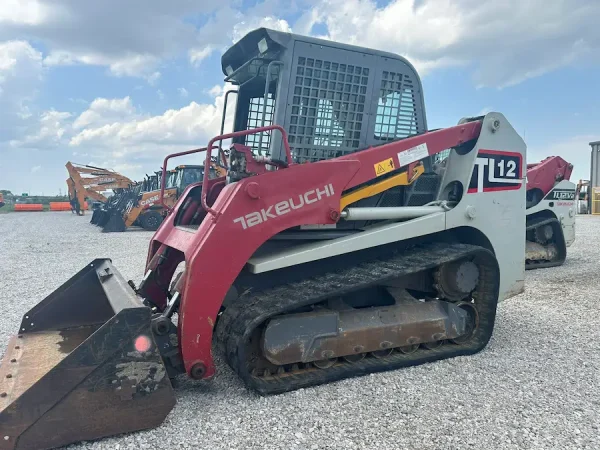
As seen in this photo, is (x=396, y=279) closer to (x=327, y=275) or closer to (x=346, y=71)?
(x=327, y=275)

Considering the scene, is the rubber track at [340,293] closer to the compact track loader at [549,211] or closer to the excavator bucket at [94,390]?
the excavator bucket at [94,390]

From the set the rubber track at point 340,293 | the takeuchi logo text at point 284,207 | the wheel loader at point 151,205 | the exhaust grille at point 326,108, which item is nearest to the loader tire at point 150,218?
the wheel loader at point 151,205

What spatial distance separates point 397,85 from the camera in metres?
4.60

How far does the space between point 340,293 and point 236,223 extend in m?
0.94

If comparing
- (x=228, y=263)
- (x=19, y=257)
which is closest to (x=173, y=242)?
(x=228, y=263)

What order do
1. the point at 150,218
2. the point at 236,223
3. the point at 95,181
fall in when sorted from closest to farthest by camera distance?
1. the point at 236,223
2. the point at 150,218
3. the point at 95,181

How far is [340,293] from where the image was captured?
3.69 m

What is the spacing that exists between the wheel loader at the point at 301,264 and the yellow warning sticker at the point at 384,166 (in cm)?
2

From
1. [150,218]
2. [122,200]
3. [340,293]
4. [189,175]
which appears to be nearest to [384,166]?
[340,293]

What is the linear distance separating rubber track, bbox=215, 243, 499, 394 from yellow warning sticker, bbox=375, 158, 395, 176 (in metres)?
0.74

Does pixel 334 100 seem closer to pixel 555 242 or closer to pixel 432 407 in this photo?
pixel 432 407

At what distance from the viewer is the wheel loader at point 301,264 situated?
2.97m

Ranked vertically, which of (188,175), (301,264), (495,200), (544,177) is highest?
(188,175)

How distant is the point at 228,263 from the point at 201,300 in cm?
31
